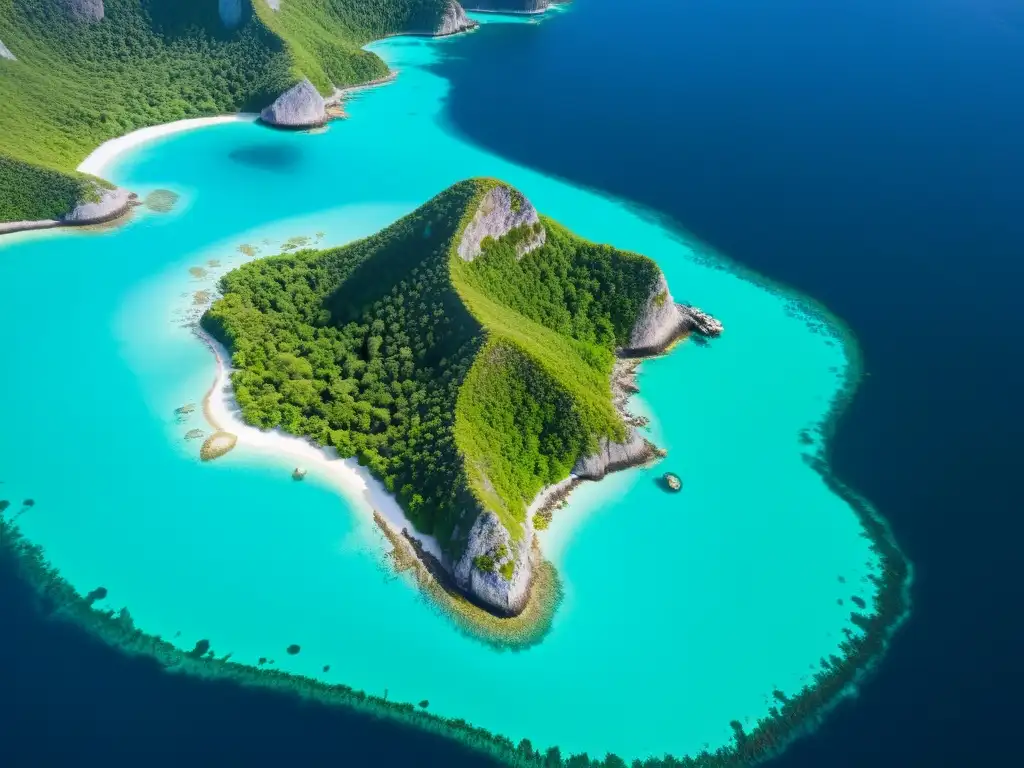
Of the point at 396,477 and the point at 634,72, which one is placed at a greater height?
the point at 634,72

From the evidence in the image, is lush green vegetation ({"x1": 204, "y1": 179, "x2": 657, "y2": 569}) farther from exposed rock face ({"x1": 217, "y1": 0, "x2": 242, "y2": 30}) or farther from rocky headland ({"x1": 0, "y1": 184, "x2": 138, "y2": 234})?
exposed rock face ({"x1": 217, "y1": 0, "x2": 242, "y2": 30})

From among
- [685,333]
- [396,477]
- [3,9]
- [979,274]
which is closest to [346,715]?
[396,477]

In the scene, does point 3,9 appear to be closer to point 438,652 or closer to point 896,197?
point 438,652

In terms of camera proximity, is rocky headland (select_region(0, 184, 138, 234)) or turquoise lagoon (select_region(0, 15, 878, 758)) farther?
rocky headland (select_region(0, 184, 138, 234))

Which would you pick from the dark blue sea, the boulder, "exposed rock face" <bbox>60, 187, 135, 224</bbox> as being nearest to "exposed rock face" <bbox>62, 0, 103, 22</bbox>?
the boulder

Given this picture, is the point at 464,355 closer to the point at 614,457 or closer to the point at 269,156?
the point at 614,457
